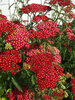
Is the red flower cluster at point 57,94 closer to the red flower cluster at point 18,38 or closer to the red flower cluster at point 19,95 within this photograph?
the red flower cluster at point 19,95

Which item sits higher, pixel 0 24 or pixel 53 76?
pixel 0 24

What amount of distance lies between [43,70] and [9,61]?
12.9 inches

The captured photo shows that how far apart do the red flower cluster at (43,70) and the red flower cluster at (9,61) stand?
154 mm

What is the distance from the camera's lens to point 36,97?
1.46 meters

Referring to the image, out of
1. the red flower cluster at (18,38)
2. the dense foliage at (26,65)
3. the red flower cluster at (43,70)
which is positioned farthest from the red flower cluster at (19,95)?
the red flower cluster at (18,38)

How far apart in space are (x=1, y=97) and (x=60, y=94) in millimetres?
735

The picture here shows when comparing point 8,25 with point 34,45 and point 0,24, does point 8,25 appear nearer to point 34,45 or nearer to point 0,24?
point 0,24

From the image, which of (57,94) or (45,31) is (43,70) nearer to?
(45,31)

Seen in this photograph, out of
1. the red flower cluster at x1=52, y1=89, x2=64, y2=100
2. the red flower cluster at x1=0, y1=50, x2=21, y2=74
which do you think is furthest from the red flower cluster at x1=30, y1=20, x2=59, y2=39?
the red flower cluster at x1=52, y1=89, x2=64, y2=100

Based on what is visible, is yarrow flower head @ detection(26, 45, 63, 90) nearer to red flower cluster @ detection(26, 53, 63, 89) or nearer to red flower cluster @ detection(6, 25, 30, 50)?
red flower cluster @ detection(26, 53, 63, 89)

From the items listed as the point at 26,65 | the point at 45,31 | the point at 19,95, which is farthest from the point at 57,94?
the point at 45,31

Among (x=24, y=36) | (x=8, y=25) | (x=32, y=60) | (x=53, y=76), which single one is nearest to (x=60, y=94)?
(x=53, y=76)

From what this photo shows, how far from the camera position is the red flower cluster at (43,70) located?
1212 millimetres

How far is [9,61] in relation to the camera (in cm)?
121
